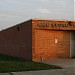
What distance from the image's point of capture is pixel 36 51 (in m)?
26.2

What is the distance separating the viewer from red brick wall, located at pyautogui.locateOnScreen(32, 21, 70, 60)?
26109 mm

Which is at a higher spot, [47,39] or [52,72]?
[47,39]

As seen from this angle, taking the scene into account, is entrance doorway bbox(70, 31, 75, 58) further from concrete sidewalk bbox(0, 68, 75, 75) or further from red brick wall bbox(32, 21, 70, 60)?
concrete sidewalk bbox(0, 68, 75, 75)

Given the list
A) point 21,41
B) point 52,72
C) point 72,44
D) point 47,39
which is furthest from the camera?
point 21,41

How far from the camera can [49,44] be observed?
88.6 ft

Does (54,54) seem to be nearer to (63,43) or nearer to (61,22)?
(63,43)

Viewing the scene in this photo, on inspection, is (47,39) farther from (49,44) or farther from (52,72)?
(52,72)

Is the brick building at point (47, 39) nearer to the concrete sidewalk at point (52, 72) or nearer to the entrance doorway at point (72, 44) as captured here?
the entrance doorway at point (72, 44)

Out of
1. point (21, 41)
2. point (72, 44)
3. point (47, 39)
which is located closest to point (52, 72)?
point (47, 39)

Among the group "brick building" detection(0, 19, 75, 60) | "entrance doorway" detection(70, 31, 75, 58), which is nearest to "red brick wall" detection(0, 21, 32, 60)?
"brick building" detection(0, 19, 75, 60)

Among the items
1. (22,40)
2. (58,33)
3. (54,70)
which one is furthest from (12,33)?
(54,70)

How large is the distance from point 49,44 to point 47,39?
57 cm

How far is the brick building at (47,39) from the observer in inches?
1027

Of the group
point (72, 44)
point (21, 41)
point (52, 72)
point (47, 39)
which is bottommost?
point (52, 72)
